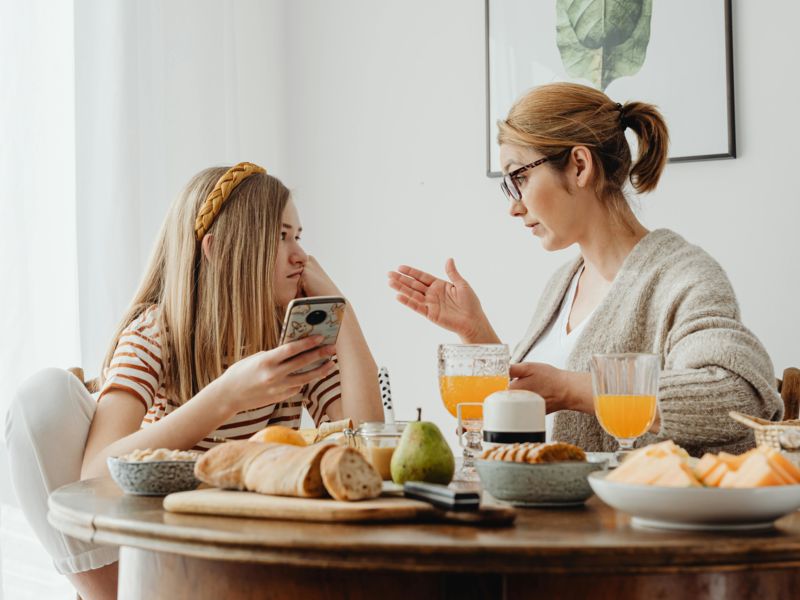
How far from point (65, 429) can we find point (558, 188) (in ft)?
3.78

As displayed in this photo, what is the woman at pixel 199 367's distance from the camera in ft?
4.67

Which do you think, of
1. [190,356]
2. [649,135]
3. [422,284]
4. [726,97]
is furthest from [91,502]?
[726,97]

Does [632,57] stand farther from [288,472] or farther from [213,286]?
[288,472]

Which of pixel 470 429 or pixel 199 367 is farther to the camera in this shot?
pixel 199 367

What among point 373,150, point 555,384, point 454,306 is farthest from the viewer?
point 373,150

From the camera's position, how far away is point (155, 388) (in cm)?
170

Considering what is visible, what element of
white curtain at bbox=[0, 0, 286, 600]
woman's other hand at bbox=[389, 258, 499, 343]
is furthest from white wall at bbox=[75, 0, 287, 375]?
woman's other hand at bbox=[389, 258, 499, 343]

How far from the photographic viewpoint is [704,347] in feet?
5.39

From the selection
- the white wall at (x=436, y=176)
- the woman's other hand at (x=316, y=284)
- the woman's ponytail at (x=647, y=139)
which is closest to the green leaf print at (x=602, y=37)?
the white wall at (x=436, y=176)

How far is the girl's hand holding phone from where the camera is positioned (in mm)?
1415

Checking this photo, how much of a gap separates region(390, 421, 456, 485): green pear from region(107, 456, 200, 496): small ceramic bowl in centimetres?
25

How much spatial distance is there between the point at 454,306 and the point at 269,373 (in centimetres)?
78

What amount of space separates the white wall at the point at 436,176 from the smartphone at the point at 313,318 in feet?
4.94

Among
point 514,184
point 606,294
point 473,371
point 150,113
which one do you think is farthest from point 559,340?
point 150,113
